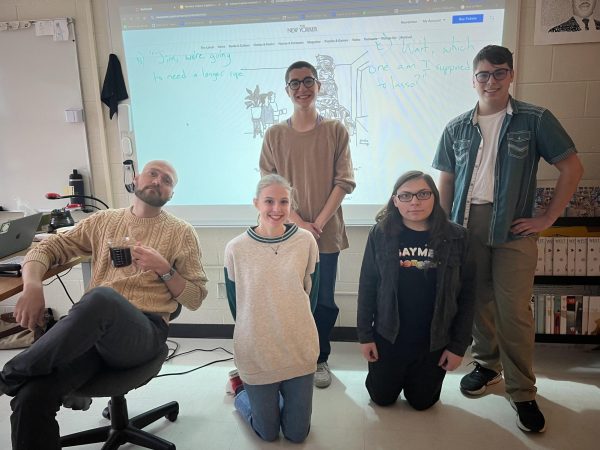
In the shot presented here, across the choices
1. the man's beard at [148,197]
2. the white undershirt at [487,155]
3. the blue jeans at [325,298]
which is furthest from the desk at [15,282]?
the white undershirt at [487,155]

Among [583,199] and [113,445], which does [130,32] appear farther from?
[583,199]

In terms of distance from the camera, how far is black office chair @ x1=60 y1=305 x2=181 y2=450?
1.42m

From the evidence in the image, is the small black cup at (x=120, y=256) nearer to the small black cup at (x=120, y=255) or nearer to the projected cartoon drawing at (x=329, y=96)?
the small black cup at (x=120, y=255)

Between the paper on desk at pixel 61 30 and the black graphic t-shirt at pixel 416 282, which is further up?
the paper on desk at pixel 61 30

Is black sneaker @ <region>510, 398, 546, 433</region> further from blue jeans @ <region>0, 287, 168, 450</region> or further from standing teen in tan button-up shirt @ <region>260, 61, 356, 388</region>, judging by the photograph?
blue jeans @ <region>0, 287, 168, 450</region>

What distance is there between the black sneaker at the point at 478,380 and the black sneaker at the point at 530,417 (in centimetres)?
22

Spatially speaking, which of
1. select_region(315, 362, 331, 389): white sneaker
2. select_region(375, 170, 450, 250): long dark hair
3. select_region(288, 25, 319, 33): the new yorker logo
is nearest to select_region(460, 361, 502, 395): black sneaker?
select_region(315, 362, 331, 389): white sneaker

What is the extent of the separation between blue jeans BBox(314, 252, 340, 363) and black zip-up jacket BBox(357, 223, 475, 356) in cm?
29

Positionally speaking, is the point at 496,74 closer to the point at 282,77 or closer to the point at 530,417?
the point at 282,77

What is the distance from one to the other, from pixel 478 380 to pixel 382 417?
56 cm

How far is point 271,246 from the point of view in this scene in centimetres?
169

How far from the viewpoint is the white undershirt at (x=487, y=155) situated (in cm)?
185

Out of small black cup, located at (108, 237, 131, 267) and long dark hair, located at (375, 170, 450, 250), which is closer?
small black cup, located at (108, 237, 131, 267)

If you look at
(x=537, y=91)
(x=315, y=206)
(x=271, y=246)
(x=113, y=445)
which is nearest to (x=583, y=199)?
(x=537, y=91)
